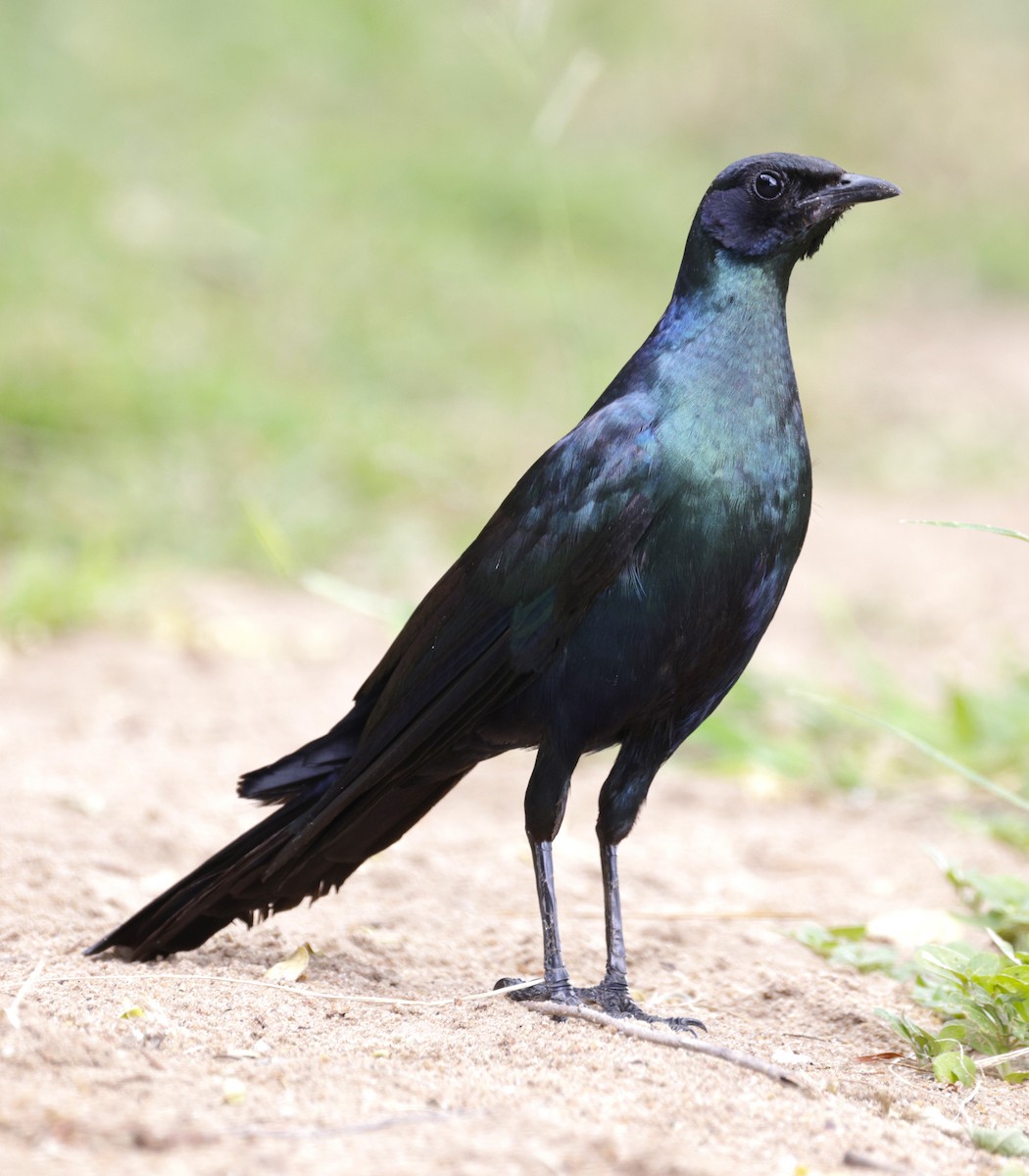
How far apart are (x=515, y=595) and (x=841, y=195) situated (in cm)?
91

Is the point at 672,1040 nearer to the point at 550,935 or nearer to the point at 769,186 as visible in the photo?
the point at 550,935

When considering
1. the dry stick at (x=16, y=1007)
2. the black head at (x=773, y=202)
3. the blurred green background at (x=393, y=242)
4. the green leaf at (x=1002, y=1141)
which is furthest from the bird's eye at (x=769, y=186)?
the dry stick at (x=16, y=1007)

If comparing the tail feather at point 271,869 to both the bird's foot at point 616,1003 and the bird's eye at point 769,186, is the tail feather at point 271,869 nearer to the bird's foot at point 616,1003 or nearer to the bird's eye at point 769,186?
the bird's foot at point 616,1003

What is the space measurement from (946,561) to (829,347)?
3.72m

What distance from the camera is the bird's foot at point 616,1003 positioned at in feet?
8.37

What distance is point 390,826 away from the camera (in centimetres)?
286

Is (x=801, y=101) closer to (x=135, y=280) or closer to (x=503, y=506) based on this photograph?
(x=135, y=280)

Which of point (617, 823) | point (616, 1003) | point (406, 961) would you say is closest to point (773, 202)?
point (617, 823)

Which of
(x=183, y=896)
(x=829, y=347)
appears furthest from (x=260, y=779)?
(x=829, y=347)

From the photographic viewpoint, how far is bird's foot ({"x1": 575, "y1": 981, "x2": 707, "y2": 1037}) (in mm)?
2551

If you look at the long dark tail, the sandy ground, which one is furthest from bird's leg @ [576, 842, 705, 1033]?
the long dark tail

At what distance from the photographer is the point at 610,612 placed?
2518 mm

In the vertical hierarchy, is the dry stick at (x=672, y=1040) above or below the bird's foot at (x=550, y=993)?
below

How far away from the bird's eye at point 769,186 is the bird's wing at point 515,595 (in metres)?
0.49
